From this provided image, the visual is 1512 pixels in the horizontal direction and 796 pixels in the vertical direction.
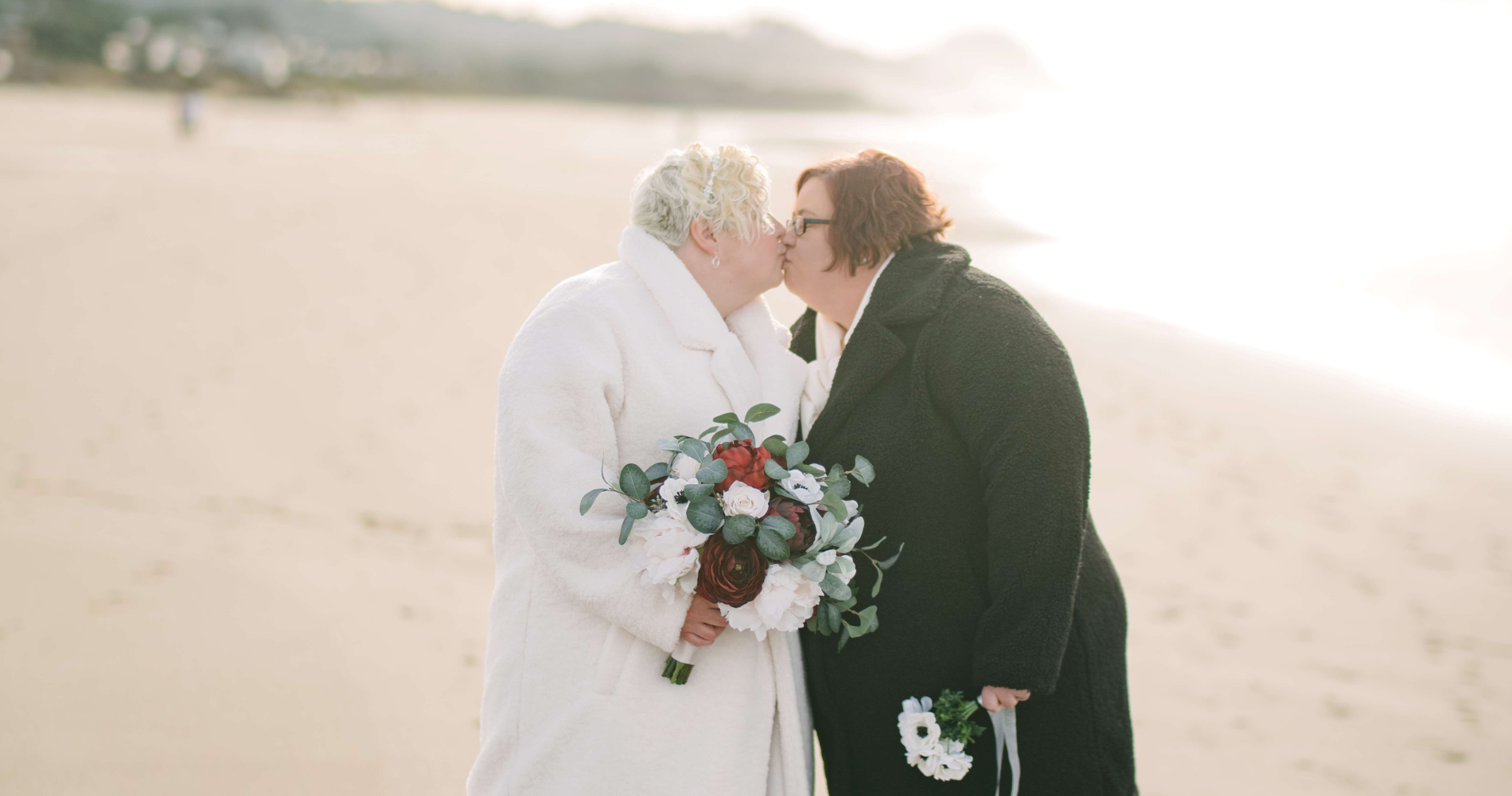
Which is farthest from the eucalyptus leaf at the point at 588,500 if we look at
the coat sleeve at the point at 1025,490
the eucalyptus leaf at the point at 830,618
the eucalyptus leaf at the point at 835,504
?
the coat sleeve at the point at 1025,490

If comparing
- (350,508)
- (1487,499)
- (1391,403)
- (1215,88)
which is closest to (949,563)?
(350,508)

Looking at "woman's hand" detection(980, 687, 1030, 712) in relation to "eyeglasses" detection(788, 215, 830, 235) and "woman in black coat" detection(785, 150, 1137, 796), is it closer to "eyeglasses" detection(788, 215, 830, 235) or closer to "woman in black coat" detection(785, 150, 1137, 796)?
"woman in black coat" detection(785, 150, 1137, 796)

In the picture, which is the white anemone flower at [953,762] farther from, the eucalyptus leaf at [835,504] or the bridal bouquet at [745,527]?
the eucalyptus leaf at [835,504]

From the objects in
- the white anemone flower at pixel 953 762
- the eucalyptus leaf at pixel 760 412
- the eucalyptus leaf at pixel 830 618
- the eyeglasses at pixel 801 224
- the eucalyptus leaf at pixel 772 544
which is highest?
the eyeglasses at pixel 801 224

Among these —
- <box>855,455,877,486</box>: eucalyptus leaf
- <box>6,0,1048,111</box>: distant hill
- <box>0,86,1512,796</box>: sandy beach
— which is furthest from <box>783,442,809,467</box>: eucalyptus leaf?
<box>6,0,1048,111</box>: distant hill

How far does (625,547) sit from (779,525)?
39cm

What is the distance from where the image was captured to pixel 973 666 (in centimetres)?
218

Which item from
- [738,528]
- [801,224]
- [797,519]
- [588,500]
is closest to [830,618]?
[797,519]

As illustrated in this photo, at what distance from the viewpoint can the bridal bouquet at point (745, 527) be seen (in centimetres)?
196

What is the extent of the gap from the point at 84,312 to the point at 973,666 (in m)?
10.0

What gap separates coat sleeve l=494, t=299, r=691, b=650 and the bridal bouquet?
5 centimetres

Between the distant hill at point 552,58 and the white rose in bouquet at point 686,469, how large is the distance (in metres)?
74.5

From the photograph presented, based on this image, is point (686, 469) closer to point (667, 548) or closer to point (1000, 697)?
point (667, 548)

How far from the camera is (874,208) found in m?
2.43
